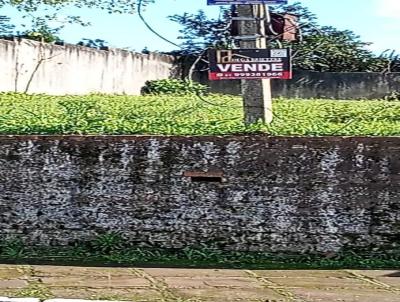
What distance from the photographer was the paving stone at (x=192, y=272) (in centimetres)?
627

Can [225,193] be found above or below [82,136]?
below

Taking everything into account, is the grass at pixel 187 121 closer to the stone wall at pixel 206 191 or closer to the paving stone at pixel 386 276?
the stone wall at pixel 206 191

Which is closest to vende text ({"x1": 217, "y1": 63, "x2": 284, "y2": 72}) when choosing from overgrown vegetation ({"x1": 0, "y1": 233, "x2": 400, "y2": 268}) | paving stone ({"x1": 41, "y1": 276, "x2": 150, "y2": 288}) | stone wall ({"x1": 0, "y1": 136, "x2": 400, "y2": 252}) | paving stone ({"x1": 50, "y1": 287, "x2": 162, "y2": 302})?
stone wall ({"x1": 0, "y1": 136, "x2": 400, "y2": 252})

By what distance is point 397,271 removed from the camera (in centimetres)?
648

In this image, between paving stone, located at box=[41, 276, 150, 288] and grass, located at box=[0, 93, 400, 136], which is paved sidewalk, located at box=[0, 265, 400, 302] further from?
grass, located at box=[0, 93, 400, 136]

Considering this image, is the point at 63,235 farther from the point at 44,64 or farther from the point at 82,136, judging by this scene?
the point at 44,64

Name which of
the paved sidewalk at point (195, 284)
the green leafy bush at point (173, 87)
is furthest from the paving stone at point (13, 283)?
the green leafy bush at point (173, 87)

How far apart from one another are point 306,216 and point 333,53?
15.2 meters

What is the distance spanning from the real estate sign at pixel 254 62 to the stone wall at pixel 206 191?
31.1 inches

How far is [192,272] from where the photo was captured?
6379 mm

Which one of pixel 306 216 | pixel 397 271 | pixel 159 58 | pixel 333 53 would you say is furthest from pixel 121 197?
pixel 333 53

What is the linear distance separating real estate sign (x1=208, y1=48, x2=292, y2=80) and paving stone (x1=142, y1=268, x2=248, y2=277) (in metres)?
1.99

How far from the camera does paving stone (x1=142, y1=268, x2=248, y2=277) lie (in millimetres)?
6266

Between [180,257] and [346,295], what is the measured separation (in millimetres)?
1809
